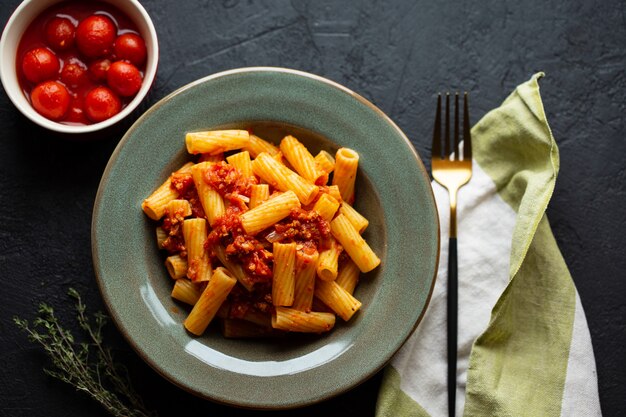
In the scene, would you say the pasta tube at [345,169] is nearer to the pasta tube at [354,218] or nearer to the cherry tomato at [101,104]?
the pasta tube at [354,218]

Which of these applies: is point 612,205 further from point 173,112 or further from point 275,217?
point 173,112

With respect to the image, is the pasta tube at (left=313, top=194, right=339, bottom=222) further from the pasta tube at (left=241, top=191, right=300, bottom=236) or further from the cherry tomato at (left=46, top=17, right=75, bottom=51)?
the cherry tomato at (left=46, top=17, right=75, bottom=51)

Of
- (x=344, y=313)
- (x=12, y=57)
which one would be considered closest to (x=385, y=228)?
(x=344, y=313)

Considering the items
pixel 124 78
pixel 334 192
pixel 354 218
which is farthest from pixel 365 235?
pixel 124 78

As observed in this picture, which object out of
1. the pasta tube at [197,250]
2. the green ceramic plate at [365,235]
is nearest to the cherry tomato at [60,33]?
the green ceramic plate at [365,235]

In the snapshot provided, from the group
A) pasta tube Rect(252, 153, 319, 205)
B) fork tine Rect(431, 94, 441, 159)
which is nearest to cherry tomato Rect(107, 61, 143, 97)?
pasta tube Rect(252, 153, 319, 205)

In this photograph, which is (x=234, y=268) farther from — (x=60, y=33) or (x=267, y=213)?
(x=60, y=33)
